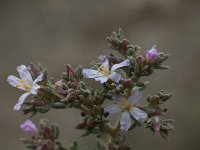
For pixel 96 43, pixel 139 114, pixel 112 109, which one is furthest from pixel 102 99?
pixel 96 43

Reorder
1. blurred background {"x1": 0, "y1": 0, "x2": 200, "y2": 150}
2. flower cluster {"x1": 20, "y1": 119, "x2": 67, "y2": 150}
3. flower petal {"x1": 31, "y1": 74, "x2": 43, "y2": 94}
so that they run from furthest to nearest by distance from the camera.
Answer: blurred background {"x1": 0, "y1": 0, "x2": 200, "y2": 150}
flower petal {"x1": 31, "y1": 74, "x2": 43, "y2": 94}
flower cluster {"x1": 20, "y1": 119, "x2": 67, "y2": 150}

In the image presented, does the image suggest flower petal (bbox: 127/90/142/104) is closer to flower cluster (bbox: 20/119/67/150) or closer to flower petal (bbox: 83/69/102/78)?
flower petal (bbox: 83/69/102/78)

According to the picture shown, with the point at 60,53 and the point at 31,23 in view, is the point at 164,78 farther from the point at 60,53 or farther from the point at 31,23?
the point at 31,23

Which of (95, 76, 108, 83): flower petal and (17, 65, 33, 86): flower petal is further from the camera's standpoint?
(17, 65, 33, 86): flower petal

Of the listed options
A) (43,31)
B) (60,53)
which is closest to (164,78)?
(60,53)

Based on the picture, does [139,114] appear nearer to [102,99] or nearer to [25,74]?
[102,99]

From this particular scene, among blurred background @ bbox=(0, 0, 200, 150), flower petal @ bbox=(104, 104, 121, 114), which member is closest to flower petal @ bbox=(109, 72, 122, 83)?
flower petal @ bbox=(104, 104, 121, 114)

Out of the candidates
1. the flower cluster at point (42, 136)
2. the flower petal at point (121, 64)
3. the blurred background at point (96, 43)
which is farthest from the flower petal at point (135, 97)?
the blurred background at point (96, 43)
